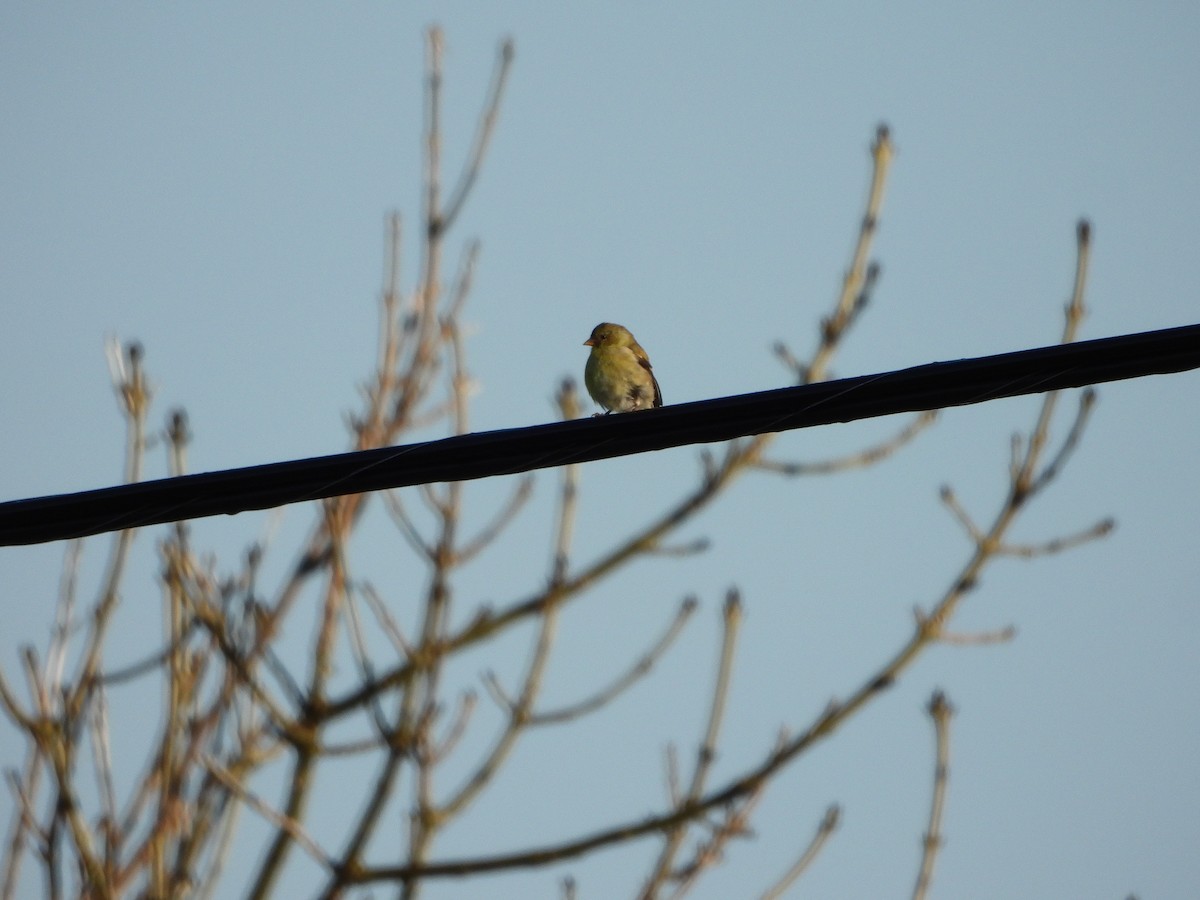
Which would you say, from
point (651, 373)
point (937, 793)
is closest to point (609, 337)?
point (651, 373)

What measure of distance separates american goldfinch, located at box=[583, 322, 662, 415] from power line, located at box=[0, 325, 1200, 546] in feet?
14.5

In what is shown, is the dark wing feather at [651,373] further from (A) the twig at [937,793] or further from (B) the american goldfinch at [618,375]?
(A) the twig at [937,793]

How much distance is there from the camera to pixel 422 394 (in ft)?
19.7

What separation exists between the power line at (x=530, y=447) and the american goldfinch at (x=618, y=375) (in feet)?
14.5

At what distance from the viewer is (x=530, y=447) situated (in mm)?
3756

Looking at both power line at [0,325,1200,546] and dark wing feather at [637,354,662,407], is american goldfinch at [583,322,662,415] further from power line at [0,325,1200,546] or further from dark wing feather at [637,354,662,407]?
power line at [0,325,1200,546]

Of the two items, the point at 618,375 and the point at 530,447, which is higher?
the point at 618,375

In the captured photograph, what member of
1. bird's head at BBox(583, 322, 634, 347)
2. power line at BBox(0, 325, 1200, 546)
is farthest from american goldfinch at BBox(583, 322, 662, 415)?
power line at BBox(0, 325, 1200, 546)

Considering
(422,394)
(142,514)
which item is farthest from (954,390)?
(422,394)

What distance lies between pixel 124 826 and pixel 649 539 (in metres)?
2.22

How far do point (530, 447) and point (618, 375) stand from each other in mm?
4614

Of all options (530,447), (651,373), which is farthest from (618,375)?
(530,447)

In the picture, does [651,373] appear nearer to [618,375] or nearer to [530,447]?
[618,375]

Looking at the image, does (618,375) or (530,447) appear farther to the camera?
(618,375)
